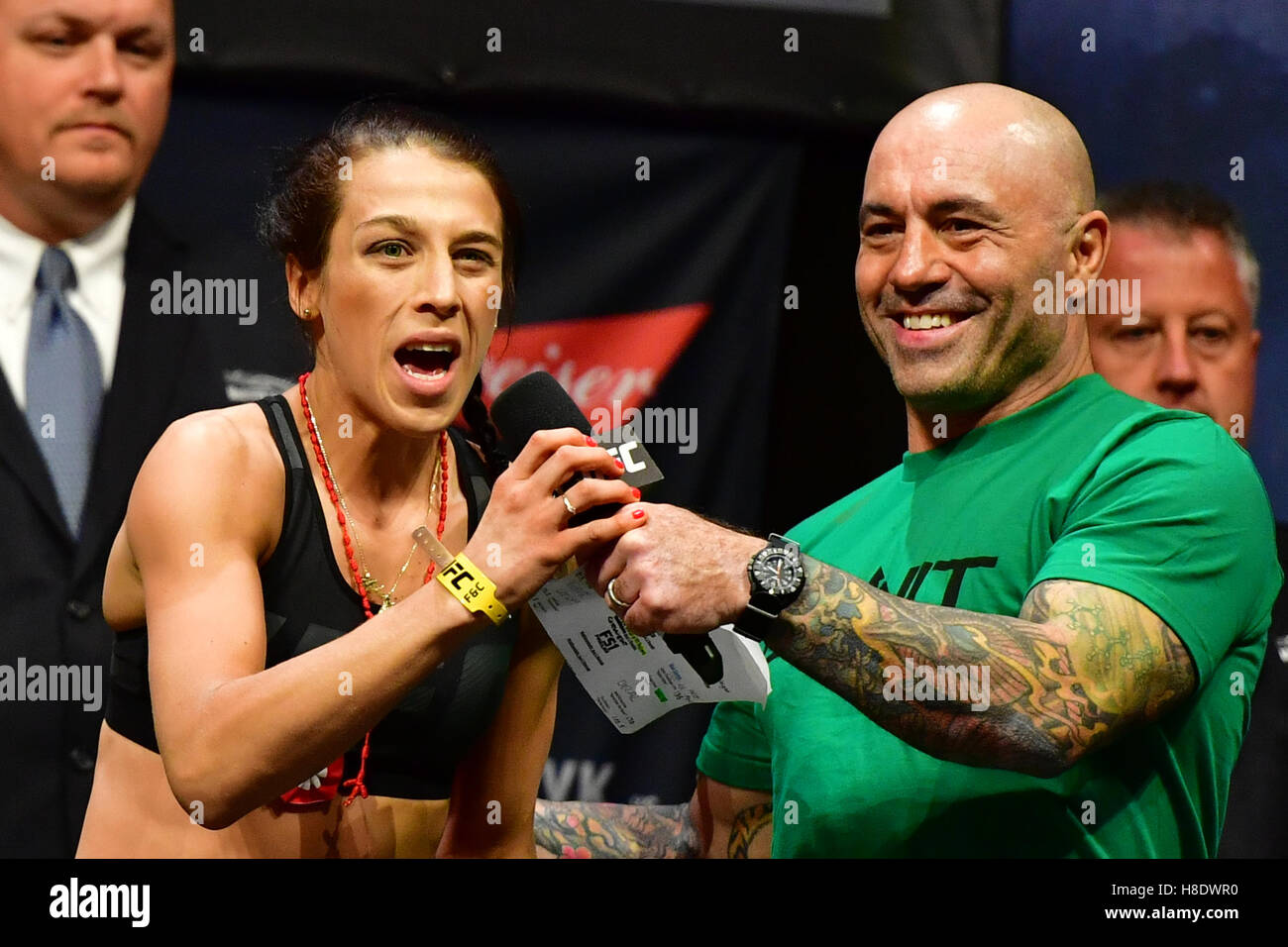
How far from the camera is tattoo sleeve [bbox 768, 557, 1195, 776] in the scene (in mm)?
1396

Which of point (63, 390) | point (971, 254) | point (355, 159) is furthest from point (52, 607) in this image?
point (971, 254)

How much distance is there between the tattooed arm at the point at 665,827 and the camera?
73.1 inches

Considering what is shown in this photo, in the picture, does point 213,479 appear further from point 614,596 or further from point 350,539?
point 614,596

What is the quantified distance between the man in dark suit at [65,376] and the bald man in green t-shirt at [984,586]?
646 millimetres

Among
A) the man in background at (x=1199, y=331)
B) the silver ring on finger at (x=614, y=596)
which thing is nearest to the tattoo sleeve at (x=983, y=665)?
the silver ring on finger at (x=614, y=596)

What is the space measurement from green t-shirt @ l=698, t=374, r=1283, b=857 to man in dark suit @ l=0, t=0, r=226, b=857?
Result: 90 cm

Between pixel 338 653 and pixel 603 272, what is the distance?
0.78 meters

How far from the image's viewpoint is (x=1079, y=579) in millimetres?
1456

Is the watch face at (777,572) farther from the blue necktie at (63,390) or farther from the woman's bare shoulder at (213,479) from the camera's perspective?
the blue necktie at (63,390)

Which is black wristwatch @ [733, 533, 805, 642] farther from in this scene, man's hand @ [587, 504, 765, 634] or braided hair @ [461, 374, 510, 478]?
braided hair @ [461, 374, 510, 478]

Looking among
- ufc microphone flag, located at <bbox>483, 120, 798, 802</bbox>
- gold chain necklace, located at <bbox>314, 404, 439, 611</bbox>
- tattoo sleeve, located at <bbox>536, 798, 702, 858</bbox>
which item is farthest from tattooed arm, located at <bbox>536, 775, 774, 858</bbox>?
Result: gold chain necklace, located at <bbox>314, 404, 439, 611</bbox>

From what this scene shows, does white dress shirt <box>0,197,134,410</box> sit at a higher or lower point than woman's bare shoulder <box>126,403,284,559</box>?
higher
